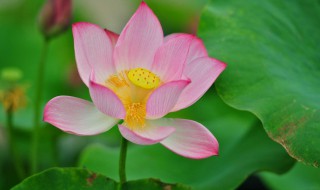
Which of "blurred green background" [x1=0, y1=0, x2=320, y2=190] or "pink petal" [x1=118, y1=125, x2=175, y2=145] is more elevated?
"pink petal" [x1=118, y1=125, x2=175, y2=145]

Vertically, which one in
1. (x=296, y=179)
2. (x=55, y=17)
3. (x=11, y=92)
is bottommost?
(x=296, y=179)

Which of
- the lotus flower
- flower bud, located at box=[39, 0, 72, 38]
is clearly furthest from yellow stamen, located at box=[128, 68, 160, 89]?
flower bud, located at box=[39, 0, 72, 38]

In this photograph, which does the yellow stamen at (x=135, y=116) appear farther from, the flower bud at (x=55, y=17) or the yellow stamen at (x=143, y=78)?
the flower bud at (x=55, y=17)

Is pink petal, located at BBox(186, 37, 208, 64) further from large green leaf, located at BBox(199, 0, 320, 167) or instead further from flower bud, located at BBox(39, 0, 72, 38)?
flower bud, located at BBox(39, 0, 72, 38)

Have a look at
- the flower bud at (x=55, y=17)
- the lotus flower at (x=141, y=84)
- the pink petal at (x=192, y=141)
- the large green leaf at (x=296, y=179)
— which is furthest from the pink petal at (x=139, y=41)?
the large green leaf at (x=296, y=179)

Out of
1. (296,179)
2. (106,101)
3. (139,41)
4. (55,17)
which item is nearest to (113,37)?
(139,41)

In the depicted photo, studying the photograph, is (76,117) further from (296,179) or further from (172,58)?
(296,179)
